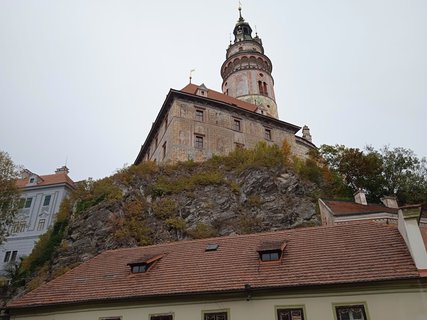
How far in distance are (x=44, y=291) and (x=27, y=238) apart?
2702 cm

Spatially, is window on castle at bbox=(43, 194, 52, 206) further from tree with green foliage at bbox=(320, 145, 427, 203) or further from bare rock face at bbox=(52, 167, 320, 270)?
tree with green foliage at bbox=(320, 145, 427, 203)

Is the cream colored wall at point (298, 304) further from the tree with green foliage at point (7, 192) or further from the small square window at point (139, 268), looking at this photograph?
the tree with green foliage at point (7, 192)

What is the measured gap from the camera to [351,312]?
11.1m

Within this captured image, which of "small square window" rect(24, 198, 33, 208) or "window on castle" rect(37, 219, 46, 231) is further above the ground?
"small square window" rect(24, 198, 33, 208)

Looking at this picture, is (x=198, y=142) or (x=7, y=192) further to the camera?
(x=198, y=142)

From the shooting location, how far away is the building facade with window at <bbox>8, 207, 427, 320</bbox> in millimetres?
11109

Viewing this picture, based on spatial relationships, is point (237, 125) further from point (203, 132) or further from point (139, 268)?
point (139, 268)

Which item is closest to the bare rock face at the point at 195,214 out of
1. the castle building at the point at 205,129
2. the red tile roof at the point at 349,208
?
the red tile roof at the point at 349,208

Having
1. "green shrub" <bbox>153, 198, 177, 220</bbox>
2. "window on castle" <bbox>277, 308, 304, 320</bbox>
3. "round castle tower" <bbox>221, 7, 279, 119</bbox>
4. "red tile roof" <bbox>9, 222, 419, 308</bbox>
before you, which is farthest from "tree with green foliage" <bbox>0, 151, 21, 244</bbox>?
"round castle tower" <bbox>221, 7, 279, 119</bbox>

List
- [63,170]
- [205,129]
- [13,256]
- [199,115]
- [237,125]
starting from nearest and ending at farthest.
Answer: [13,256], [205,129], [199,115], [237,125], [63,170]

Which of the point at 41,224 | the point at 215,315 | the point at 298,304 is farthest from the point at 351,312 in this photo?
the point at 41,224

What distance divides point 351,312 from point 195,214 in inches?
696

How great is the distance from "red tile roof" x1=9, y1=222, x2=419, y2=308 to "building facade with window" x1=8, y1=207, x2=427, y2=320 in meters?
0.03

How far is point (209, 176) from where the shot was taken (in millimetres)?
31219
